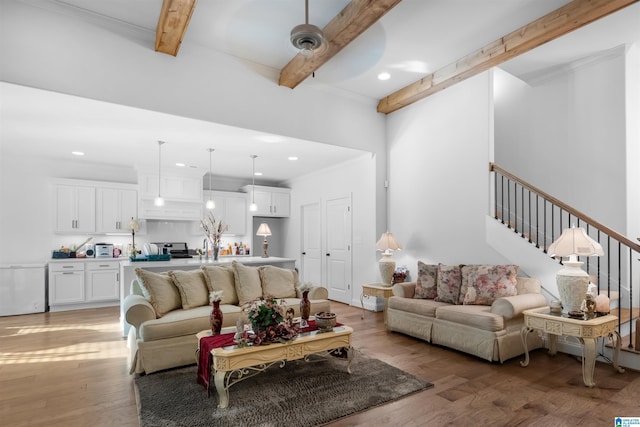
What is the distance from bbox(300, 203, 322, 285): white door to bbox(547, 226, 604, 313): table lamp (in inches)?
190

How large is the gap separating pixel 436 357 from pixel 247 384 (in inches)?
79.3

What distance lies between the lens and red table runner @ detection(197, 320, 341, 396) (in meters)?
2.83

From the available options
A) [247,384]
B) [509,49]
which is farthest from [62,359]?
[509,49]

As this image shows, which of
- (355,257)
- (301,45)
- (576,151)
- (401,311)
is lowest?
(401,311)

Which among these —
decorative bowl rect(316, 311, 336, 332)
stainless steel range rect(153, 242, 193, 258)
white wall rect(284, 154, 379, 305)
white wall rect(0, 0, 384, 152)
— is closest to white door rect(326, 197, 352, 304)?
white wall rect(284, 154, 379, 305)

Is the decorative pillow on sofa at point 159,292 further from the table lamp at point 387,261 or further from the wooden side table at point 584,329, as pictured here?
the wooden side table at point 584,329

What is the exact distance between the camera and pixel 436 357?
12.3 feet

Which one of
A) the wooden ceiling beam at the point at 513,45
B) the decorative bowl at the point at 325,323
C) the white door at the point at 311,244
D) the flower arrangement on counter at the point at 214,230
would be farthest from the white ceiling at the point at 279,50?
the decorative bowl at the point at 325,323

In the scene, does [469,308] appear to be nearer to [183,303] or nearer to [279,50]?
[183,303]

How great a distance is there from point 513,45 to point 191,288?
4.70 m

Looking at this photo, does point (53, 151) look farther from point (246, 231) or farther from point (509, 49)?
point (509, 49)

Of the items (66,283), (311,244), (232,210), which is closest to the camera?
(66,283)

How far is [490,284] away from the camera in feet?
13.3

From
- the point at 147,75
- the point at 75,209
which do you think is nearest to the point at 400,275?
the point at 147,75
